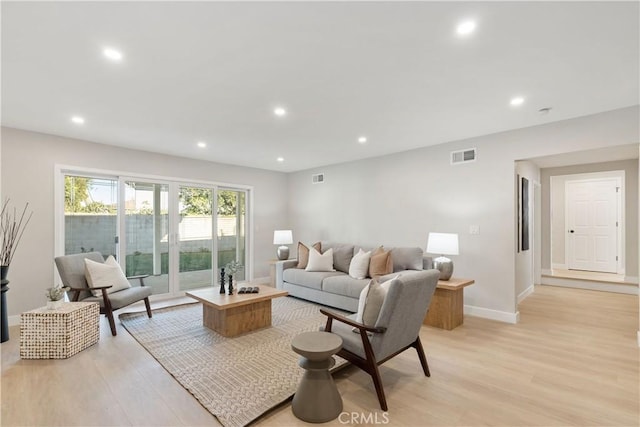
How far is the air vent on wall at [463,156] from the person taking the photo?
165 inches

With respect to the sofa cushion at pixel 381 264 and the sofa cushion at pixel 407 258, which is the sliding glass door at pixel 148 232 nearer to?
the sofa cushion at pixel 381 264

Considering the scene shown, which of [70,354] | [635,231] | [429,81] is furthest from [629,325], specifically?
[70,354]

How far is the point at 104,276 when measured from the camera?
3.63 m

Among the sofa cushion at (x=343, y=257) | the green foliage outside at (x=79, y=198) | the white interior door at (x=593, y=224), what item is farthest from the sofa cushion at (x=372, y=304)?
the white interior door at (x=593, y=224)

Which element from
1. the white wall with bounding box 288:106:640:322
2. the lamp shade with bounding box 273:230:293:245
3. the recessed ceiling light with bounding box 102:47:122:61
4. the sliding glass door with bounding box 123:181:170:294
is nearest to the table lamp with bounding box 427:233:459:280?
the white wall with bounding box 288:106:640:322

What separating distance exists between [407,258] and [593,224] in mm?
5135

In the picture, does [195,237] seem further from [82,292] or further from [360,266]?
[360,266]

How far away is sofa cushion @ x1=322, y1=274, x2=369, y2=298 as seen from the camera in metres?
4.05

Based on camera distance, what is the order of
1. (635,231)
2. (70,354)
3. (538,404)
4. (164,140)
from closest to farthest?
(538,404) < (70,354) < (164,140) < (635,231)

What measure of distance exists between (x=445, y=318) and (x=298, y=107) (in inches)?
118

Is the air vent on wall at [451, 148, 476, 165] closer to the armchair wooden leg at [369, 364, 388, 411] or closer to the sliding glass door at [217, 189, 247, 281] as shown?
the armchair wooden leg at [369, 364, 388, 411]

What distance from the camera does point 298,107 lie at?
3.08 meters

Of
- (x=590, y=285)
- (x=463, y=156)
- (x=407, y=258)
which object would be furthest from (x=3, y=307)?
(x=590, y=285)

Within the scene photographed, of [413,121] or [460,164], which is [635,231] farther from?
[413,121]
